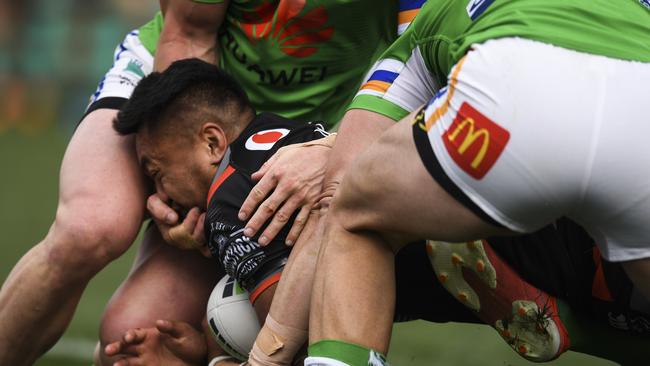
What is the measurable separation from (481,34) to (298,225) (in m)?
0.83

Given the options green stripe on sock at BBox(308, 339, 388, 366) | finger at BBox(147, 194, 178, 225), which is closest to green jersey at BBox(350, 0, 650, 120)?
green stripe on sock at BBox(308, 339, 388, 366)

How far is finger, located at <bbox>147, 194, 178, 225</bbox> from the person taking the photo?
3.01m

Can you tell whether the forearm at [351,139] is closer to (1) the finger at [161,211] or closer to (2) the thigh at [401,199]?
(2) the thigh at [401,199]

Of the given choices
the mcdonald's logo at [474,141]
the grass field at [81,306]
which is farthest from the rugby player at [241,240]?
the grass field at [81,306]

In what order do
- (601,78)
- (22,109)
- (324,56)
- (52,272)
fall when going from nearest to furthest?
(601,78) < (52,272) < (324,56) < (22,109)

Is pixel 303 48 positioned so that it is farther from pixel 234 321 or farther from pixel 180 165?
pixel 234 321

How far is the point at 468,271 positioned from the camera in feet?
8.58

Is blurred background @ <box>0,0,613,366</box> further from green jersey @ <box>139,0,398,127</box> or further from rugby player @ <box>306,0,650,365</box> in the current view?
rugby player @ <box>306,0,650,365</box>

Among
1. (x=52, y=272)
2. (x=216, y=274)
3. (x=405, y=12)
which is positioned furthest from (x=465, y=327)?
(x=52, y=272)

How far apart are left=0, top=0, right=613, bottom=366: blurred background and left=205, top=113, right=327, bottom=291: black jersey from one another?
→ 1.21 meters

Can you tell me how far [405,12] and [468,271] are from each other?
87cm

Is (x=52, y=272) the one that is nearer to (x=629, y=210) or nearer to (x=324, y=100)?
(x=324, y=100)

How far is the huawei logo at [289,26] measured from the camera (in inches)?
125

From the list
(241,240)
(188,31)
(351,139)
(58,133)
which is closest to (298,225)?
(241,240)
